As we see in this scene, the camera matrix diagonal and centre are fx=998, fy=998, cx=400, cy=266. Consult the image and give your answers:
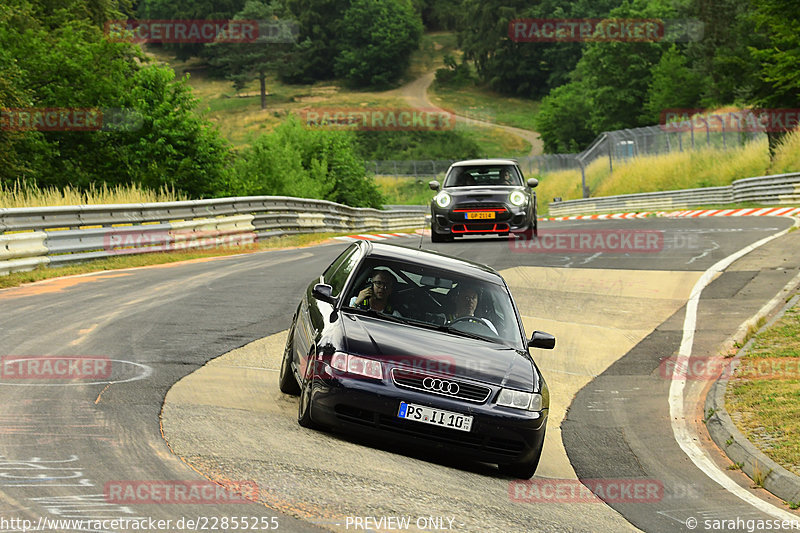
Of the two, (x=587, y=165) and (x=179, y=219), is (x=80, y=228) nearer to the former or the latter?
(x=179, y=219)

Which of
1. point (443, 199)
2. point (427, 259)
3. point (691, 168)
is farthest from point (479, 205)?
point (691, 168)

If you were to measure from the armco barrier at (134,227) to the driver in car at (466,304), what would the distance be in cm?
994

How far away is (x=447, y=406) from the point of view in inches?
277

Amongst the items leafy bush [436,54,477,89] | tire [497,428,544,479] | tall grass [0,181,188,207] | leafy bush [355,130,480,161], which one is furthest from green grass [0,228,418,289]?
leafy bush [436,54,477,89]

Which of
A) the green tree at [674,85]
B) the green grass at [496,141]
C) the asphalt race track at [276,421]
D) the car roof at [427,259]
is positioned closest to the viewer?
the asphalt race track at [276,421]

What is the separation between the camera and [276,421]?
7.70m

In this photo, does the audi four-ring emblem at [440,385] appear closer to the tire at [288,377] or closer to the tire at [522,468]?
the tire at [522,468]

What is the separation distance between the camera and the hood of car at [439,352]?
718 cm

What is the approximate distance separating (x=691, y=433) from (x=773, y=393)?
133 cm

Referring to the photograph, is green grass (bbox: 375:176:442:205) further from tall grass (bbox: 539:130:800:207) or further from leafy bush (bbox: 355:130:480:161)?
leafy bush (bbox: 355:130:480:161)

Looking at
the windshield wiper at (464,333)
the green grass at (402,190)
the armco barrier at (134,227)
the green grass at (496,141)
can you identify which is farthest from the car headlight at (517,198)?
the green grass at (496,141)

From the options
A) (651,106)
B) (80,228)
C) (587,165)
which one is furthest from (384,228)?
(651,106)

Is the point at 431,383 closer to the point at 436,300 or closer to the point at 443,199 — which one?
the point at 436,300

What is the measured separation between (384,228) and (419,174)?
3593 cm
